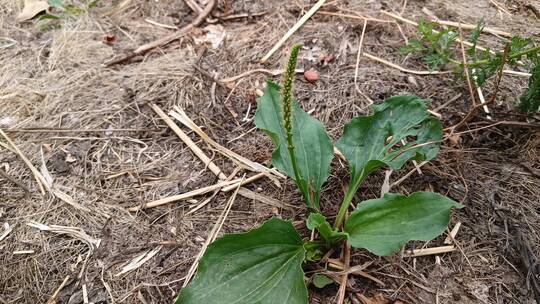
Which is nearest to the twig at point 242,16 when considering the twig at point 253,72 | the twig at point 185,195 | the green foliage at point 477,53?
the twig at point 253,72

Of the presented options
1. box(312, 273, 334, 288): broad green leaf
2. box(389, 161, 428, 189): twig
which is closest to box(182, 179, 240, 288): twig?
box(312, 273, 334, 288): broad green leaf

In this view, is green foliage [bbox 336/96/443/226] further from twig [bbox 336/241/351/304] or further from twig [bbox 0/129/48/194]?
twig [bbox 0/129/48/194]

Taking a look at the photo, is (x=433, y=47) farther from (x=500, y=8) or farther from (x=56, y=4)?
(x=56, y=4)

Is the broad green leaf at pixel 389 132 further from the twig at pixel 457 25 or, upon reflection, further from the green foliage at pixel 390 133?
the twig at pixel 457 25

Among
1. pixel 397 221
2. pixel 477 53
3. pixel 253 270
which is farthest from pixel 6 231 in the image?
pixel 477 53

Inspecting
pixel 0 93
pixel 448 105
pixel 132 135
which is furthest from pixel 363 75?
pixel 0 93

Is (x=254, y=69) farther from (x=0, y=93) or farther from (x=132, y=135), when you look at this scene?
(x=0, y=93)
